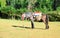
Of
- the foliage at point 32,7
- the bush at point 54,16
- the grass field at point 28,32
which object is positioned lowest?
the grass field at point 28,32

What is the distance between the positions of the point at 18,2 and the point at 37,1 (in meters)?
5.53

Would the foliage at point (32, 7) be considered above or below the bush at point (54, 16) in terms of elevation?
above

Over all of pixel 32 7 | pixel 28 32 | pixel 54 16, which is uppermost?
pixel 32 7

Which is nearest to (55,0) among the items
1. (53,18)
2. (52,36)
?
(53,18)

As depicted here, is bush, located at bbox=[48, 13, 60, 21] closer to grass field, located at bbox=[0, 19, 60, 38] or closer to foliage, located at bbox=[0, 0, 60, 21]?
foliage, located at bbox=[0, 0, 60, 21]

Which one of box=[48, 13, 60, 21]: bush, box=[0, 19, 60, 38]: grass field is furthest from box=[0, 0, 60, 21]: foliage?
box=[0, 19, 60, 38]: grass field

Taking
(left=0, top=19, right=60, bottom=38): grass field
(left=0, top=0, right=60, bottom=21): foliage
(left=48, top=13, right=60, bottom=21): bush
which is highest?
(left=0, top=0, right=60, bottom=21): foliage

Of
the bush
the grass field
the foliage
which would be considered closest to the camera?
the grass field

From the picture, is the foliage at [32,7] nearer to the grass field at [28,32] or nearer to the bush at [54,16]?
the bush at [54,16]

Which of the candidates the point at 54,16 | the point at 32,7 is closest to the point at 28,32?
the point at 54,16

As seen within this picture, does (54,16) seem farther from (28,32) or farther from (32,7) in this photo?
(28,32)

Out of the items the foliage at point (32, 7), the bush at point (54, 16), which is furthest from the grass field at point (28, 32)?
the foliage at point (32, 7)

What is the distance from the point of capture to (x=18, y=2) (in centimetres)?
4294

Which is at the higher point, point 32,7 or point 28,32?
point 32,7
